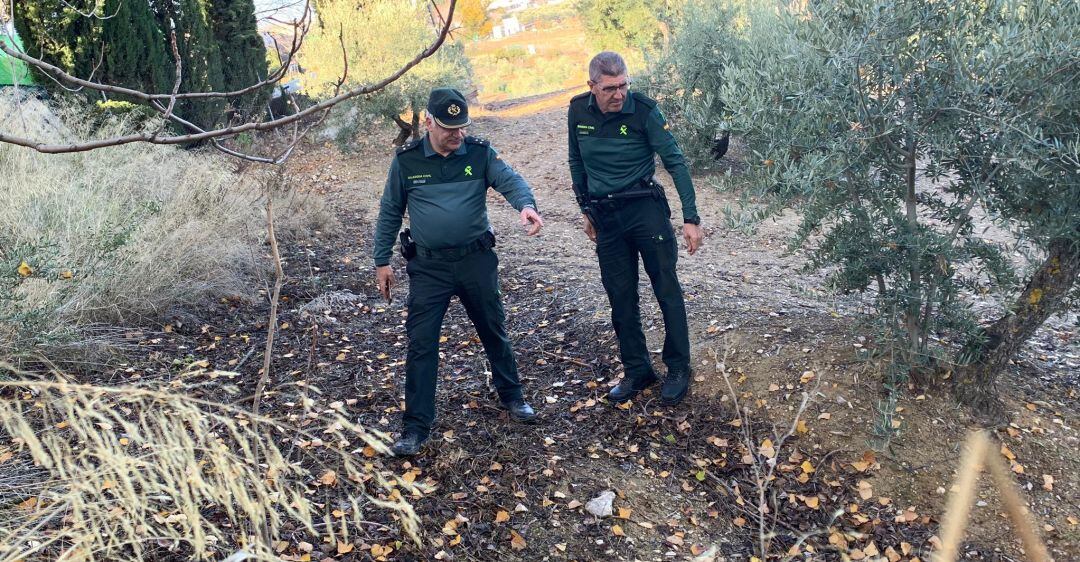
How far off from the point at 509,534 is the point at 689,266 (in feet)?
14.9

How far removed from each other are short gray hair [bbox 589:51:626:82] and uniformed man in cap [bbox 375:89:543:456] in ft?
2.36

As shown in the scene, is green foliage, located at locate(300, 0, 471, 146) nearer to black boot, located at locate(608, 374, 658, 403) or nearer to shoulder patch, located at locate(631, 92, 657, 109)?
shoulder patch, located at locate(631, 92, 657, 109)

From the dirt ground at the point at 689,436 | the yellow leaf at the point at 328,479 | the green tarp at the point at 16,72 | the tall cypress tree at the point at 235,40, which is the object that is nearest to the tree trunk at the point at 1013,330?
the dirt ground at the point at 689,436

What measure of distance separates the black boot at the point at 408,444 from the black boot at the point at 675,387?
57.6 inches

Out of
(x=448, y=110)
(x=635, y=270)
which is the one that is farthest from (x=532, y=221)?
(x=635, y=270)

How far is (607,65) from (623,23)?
62.8 ft

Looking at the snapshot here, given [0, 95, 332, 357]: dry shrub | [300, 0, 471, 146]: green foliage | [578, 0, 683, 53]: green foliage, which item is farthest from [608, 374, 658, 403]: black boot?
[578, 0, 683, 53]: green foliage

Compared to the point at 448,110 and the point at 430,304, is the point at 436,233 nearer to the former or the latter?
the point at 430,304

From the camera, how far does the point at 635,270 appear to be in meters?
4.77

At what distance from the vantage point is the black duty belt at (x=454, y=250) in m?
4.18

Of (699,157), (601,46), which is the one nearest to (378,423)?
(699,157)

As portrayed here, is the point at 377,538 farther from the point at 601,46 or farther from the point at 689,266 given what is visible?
the point at 601,46

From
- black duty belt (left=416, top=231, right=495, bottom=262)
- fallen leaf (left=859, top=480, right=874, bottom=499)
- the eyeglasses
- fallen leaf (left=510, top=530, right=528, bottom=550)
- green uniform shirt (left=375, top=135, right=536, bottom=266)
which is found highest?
the eyeglasses

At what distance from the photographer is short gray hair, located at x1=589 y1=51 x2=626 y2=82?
14.3 ft
